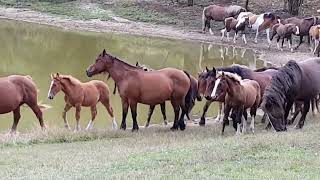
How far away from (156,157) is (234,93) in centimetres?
398

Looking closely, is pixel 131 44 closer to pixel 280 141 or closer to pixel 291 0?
pixel 291 0

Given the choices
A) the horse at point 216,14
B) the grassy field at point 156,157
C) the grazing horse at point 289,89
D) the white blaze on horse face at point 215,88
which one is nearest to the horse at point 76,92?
the grassy field at point 156,157

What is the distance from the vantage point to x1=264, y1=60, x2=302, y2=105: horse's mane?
509 inches

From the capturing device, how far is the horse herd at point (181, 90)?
510 inches

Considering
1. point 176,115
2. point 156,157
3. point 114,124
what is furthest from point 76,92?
point 156,157

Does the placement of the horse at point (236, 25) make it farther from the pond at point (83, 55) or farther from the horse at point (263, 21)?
the pond at point (83, 55)

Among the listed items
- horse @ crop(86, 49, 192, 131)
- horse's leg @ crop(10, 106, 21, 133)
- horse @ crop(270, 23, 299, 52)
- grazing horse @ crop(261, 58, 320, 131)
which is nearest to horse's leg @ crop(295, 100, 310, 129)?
grazing horse @ crop(261, 58, 320, 131)

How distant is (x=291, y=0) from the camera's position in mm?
35781

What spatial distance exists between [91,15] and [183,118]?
22137 millimetres

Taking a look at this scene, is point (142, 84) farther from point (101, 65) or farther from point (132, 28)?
point (132, 28)

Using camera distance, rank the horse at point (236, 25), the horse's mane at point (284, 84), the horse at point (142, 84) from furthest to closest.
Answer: the horse at point (236, 25)
the horse at point (142, 84)
the horse's mane at point (284, 84)

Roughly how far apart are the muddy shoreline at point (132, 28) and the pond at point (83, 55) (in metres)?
0.88

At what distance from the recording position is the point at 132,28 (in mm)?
33188

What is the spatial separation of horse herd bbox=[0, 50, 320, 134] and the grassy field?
98 centimetres
